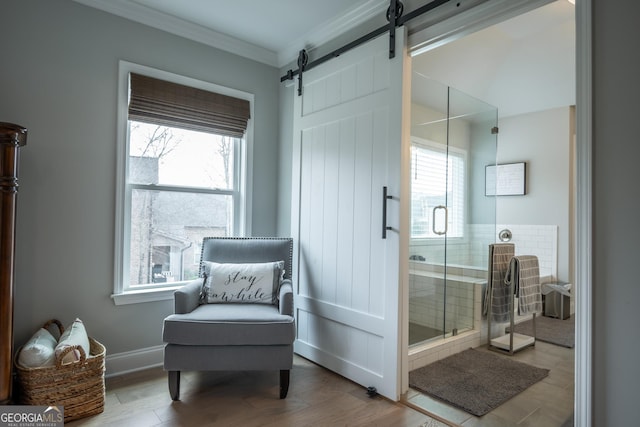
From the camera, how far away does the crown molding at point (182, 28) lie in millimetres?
2508

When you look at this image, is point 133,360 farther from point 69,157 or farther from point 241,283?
point 69,157

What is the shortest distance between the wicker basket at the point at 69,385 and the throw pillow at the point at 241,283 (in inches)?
29.4

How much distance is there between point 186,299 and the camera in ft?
7.50

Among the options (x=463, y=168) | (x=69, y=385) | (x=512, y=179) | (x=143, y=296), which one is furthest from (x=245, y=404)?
(x=512, y=179)

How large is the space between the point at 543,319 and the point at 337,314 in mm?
2970

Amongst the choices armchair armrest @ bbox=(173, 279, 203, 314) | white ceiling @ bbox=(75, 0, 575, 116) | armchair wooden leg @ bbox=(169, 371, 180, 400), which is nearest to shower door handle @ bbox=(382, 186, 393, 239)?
white ceiling @ bbox=(75, 0, 575, 116)

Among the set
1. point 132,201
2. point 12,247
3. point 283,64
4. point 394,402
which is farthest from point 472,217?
point 12,247

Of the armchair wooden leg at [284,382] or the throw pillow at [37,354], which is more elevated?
the throw pillow at [37,354]

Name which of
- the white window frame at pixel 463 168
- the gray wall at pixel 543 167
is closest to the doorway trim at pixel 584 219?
the white window frame at pixel 463 168

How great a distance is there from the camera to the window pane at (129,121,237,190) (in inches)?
107

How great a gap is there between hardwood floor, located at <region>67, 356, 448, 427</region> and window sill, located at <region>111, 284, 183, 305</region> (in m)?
0.50

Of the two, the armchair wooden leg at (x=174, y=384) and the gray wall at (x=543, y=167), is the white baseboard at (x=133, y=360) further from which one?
the gray wall at (x=543, y=167)

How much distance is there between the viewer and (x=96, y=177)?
246 centimetres

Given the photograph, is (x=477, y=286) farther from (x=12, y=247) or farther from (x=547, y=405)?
(x=12, y=247)
